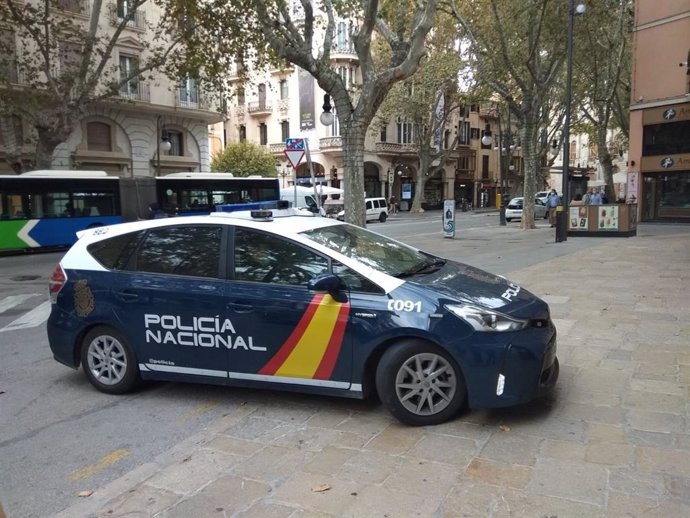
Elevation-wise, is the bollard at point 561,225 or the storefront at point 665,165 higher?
the storefront at point 665,165

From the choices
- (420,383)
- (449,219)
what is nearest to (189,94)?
(449,219)

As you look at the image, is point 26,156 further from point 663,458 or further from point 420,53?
point 663,458

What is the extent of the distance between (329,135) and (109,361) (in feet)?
137

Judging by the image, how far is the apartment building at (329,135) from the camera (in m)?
44.8

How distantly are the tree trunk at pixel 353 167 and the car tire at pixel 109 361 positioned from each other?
1040 centimetres

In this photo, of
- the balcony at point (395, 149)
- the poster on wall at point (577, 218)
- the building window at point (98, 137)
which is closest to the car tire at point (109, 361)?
the poster on wall at point (577, 218)

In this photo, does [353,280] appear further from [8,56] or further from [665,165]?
[8,56]

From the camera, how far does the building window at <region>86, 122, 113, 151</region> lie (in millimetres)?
28781

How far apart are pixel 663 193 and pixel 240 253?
24.9 meters

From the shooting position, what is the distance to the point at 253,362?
14.0 ft

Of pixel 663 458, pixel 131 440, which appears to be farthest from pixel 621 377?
pixel 131 440

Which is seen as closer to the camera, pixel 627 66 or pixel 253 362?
pixel 253 362

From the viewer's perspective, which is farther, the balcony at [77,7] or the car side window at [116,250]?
the balcony at [77,7]

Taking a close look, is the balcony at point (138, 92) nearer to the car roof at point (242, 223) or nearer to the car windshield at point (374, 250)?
the car roof at point (242, 223)
